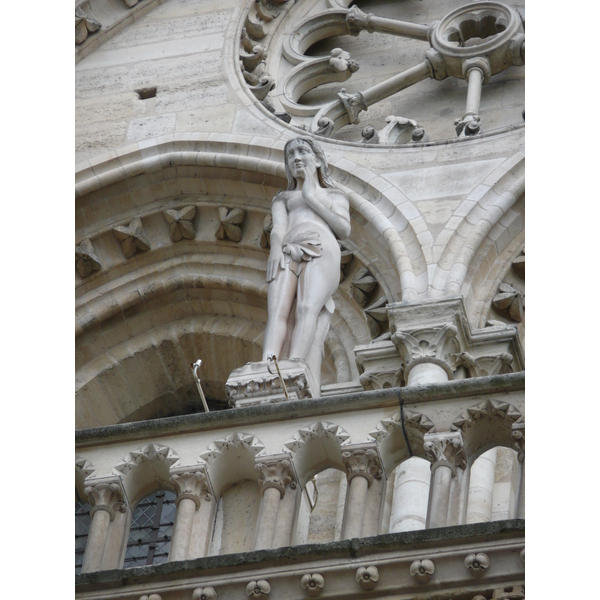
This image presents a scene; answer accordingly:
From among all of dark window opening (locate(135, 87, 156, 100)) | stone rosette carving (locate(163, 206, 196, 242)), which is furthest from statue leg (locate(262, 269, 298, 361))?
dark window opening (locate(135, 87, 156, 100))

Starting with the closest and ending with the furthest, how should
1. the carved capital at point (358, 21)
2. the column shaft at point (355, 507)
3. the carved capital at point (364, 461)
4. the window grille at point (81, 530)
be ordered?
the column shaft at point (355, 507)
the carved capital at point (364, 461)
the window grille at point (81, 530)
the carved capital at point (358, 21)

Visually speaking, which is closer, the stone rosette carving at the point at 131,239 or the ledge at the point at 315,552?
the ledge at the point at 315,552

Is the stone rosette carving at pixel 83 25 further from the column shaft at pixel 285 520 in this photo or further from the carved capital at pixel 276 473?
the column shaft at pixel 285 520

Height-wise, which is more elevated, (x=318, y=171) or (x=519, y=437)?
(x=318, y=171)

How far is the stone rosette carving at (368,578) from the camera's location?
594 centimetres

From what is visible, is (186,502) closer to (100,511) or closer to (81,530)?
(100,511)

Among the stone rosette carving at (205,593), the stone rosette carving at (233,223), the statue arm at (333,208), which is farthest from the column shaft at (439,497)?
the stone rosette carving at (233,223)

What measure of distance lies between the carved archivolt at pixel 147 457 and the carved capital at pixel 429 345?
2.79m

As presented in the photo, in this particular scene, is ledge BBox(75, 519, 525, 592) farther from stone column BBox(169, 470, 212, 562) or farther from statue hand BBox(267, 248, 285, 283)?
statue hand BBox(267, 248, 285, 283)

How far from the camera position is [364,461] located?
668cm

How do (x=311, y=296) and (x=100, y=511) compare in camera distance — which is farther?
(x=311, y=296)

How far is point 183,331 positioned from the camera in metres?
11.7

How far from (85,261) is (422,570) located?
620 cm

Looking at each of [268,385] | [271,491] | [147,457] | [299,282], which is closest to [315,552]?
[271,491]
